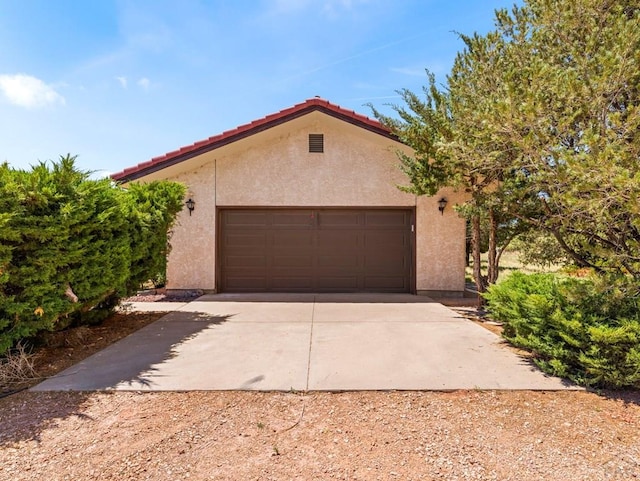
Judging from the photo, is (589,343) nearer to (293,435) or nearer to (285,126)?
(293,435)

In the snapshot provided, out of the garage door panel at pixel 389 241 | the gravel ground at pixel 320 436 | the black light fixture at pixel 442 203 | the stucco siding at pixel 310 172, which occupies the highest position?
the stucco siding at pixel 310 172

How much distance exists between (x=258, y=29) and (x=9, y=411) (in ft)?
28.3

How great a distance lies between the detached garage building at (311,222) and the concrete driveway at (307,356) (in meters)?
2.39

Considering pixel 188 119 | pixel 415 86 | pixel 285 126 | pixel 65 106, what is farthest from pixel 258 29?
pixel 65 106

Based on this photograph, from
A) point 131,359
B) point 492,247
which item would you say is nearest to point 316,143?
point 492,247

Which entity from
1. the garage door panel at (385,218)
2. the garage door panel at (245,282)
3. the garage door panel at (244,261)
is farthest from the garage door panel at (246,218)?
the garage door panel at (385,218)

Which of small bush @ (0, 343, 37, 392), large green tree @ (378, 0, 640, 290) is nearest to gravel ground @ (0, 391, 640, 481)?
small bush @ (0, 343, 37, 392)

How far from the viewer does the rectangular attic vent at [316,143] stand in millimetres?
8938

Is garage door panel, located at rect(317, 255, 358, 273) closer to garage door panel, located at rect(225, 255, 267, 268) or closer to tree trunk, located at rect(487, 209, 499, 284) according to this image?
garage door panel, located at rect(225, 255, 267, 268)

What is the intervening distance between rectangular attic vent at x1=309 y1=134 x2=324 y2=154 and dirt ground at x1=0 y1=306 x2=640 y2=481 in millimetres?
7012

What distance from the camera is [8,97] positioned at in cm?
793

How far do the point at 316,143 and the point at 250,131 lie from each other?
181cm

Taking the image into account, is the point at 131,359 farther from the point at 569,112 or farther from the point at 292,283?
the point at 569,112

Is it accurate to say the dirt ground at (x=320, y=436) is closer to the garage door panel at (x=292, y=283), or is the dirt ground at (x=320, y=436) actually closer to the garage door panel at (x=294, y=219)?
the garage door panel at (x=292, y=283)
